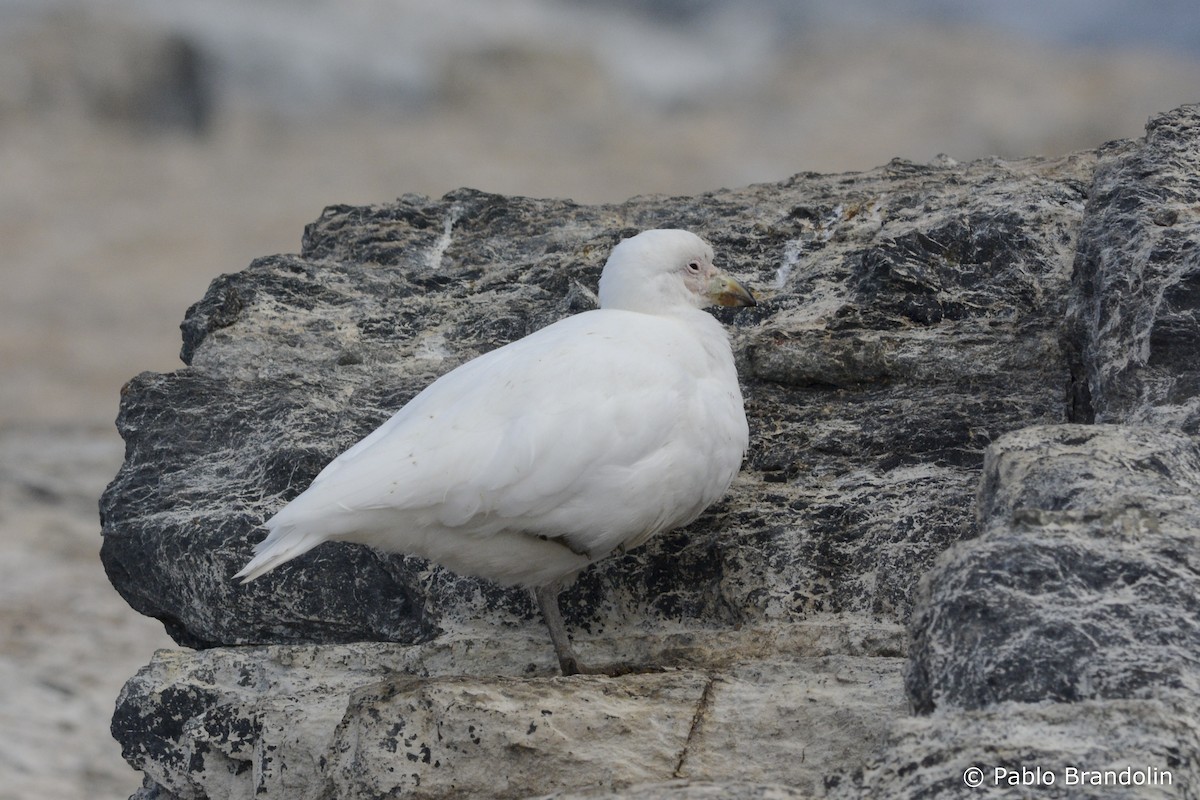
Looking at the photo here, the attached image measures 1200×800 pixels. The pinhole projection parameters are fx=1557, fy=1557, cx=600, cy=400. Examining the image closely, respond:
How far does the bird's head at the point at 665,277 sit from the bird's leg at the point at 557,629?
1280mm

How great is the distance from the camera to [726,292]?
6309 millimetres

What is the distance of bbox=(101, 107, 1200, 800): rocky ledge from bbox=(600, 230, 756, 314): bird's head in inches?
10.1

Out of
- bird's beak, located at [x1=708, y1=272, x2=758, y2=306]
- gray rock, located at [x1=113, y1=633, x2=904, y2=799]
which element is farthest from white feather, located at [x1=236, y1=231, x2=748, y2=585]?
bird's beak, located at [x1=708, y1=272, x2=758, y2=306]

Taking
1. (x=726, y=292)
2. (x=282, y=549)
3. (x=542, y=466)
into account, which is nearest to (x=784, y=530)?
(x=542, y=466)

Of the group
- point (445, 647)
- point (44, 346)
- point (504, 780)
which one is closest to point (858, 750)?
point (504, 780)

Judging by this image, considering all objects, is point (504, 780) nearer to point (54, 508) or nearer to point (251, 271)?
point (251, 271)

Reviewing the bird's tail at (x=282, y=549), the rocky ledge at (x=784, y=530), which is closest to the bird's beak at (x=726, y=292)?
the rocky ledge at (x=784, y=530)

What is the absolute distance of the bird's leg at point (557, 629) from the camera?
17.6 feet

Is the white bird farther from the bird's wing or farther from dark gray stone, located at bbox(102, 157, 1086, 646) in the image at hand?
dark gray stone, located at bbox(102, 157, 1086, 646)

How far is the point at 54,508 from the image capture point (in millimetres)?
15547

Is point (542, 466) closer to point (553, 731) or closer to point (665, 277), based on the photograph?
point (553, 731)

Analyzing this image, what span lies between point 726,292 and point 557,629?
165 cm

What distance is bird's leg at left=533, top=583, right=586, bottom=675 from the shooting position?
5.36 meters

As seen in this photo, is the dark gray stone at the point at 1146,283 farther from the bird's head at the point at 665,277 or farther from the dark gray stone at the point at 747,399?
the bird's head at the point at 665,277
